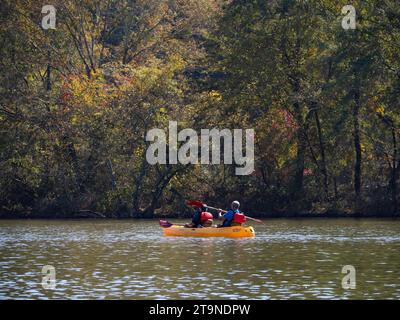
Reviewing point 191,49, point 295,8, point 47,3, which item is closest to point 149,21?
point 191,49

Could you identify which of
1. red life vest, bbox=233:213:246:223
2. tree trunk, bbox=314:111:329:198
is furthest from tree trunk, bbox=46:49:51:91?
red life vest, bbox=233:213:246:223

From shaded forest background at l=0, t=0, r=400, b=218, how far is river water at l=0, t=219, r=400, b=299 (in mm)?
11948

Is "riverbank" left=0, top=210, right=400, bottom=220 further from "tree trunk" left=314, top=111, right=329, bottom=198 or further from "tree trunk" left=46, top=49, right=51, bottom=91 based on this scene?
"tree trunk" left=46, top=49, right=51, bottom=91

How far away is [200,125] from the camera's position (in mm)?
62438

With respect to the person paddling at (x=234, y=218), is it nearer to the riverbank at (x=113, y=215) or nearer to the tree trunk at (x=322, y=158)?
the riverbank at (x=113, y=215)

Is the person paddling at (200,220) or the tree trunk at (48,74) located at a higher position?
the tree trunk at (48,74)

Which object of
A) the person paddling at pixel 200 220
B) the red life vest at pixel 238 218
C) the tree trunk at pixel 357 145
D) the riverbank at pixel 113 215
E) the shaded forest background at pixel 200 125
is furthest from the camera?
the shaded forest background at pixel 200 125

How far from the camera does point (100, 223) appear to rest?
54781mm

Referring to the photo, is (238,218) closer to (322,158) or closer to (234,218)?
(234,218)

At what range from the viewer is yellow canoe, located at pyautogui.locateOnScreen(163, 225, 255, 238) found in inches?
1663

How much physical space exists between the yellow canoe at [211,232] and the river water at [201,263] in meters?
0.57

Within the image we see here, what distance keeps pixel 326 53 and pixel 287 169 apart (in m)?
8.03

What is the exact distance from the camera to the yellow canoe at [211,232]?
42.2m

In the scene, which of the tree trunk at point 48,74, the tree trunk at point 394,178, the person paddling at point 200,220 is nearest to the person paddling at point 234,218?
the person paddling at point 200,220
